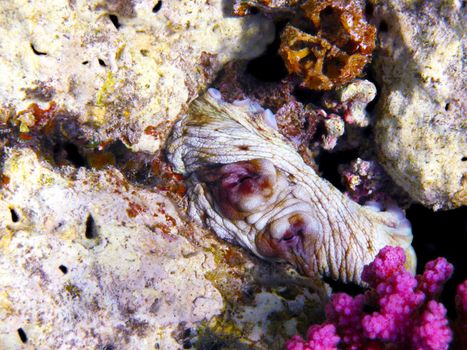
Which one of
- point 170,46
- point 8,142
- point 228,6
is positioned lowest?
point 8,142

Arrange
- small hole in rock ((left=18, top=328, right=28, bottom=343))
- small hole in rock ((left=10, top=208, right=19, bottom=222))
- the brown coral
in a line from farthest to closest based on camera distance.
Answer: the brown coral → small hole in rock ((left=10, top=208, right=19, bottom=222)) → small hole in rock ((left=18, top=328, right=28, bottom=343))

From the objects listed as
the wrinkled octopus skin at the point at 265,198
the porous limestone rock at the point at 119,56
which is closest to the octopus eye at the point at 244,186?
the wrinkled octopus skin at the point at 265,198

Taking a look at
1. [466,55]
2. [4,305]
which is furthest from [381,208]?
[4,305]

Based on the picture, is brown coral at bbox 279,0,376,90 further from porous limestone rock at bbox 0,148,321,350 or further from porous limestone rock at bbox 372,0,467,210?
porous limestone rock at bbox 0,148,321,350

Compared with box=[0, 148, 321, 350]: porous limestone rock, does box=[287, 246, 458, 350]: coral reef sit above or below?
above

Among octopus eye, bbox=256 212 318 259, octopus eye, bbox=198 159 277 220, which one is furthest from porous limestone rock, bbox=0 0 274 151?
octopus eye, bbox=256 212 318 259

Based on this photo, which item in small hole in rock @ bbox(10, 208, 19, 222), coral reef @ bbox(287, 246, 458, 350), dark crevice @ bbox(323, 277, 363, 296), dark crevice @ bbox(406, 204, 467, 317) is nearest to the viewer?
coral reef @ bbox(287, 246, 458, 350)

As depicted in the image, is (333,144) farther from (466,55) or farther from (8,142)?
(8,142)
